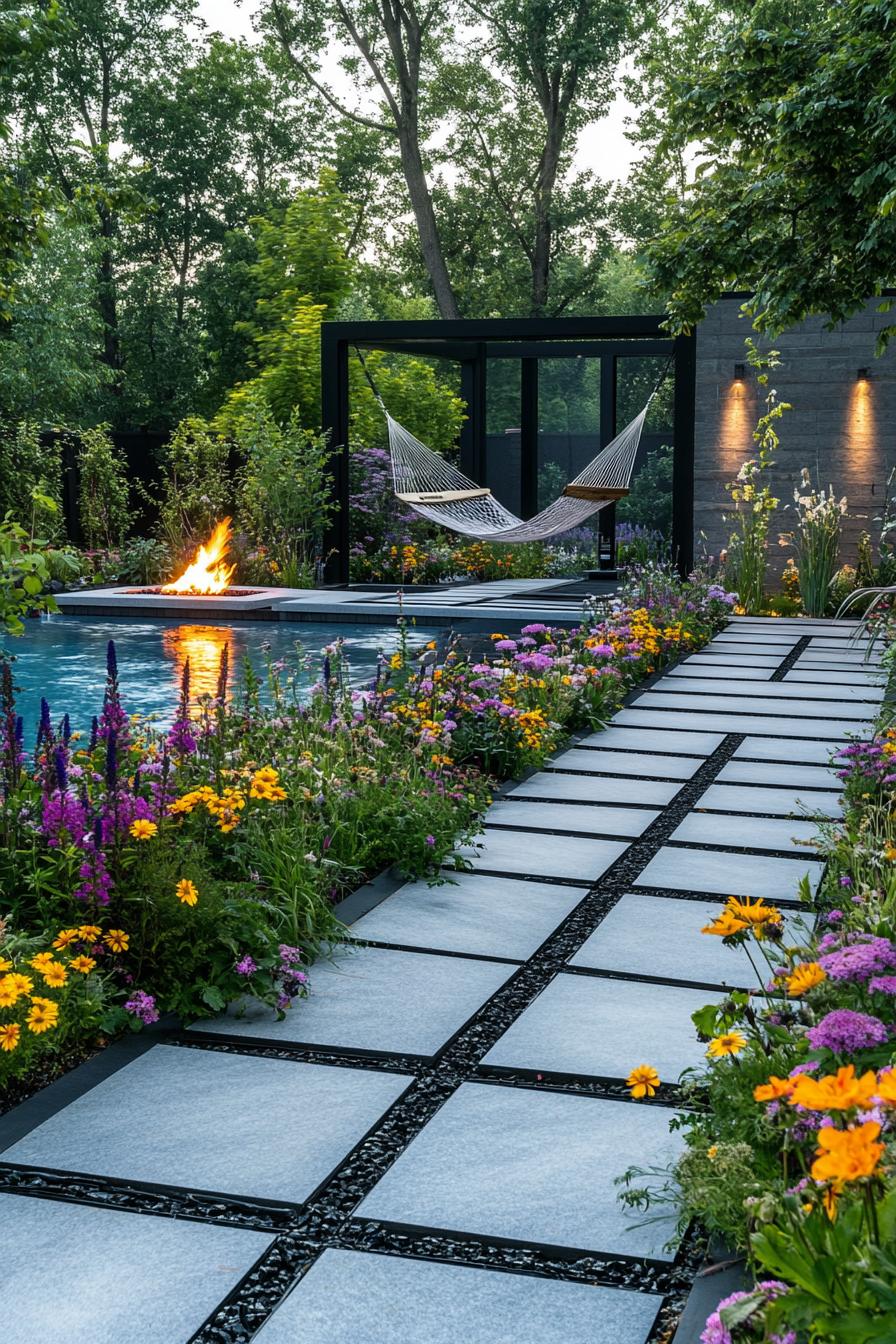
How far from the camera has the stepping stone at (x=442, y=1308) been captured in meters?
1.62

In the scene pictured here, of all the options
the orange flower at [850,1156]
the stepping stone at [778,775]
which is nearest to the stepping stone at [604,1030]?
the orange flower at [850,1156]

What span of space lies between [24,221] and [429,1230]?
260 centimetres

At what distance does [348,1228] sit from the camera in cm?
186

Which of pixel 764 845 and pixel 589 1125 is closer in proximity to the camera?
pixel 589 1125

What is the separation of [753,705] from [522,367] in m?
8.27

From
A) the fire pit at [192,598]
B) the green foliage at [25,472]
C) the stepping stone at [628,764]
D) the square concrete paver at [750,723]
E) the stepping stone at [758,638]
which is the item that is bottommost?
the stepping stone at [628,764]

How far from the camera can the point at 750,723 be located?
5.84 m

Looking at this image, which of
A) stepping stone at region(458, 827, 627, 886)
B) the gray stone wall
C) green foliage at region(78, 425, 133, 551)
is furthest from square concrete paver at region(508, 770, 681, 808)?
green foliage at region(78, 425, 133, 551)

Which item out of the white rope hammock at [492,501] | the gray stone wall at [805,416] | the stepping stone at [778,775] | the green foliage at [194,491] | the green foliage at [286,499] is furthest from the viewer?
the green foliage at [194,491]

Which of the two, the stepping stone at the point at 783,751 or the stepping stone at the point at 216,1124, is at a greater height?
the stepping stone at the point at 783,751

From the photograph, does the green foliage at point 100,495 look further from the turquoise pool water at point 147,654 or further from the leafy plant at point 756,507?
the leafy plant at point 756,507

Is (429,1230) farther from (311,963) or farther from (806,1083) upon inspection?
(311,963)

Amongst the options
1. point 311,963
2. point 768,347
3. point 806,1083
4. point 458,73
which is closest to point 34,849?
point 311,963

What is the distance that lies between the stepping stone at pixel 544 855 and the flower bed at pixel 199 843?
86 mm
